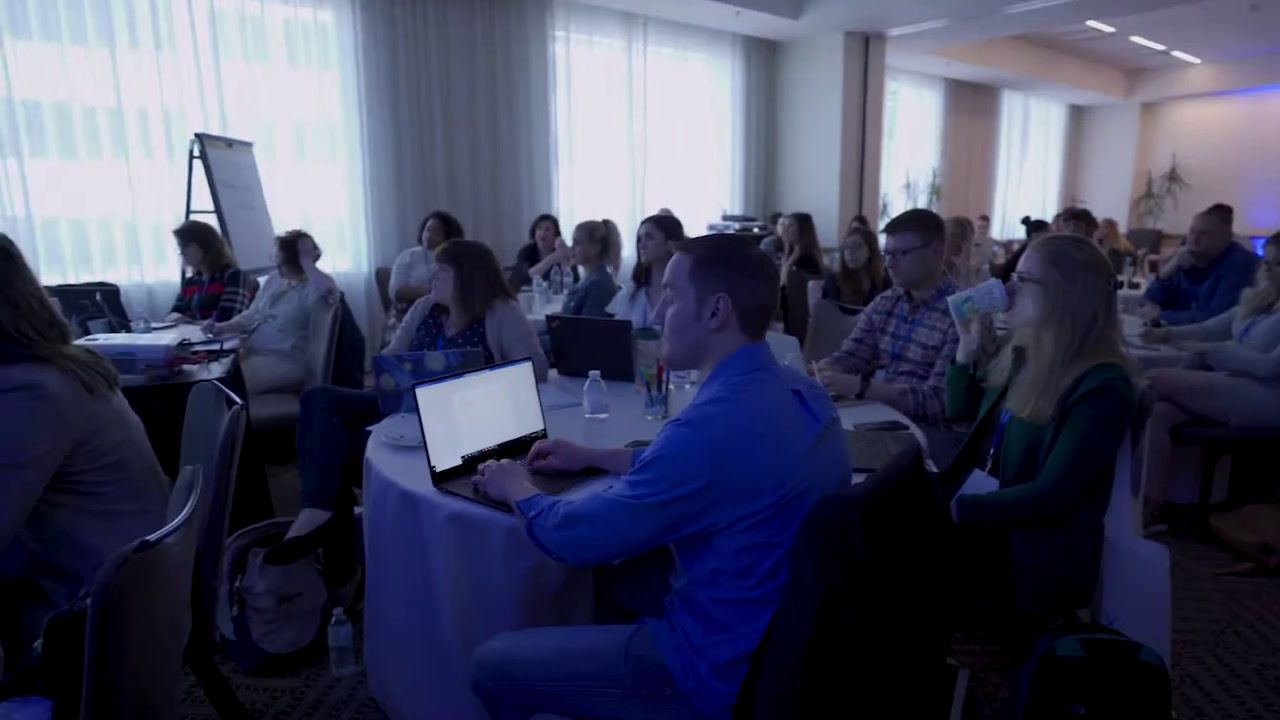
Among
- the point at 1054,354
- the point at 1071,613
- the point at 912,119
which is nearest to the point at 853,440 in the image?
the point at 1054,354

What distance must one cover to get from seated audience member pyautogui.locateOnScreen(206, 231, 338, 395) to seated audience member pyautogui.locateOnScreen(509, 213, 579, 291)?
1.75 meters

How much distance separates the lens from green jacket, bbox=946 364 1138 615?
5.63 ft

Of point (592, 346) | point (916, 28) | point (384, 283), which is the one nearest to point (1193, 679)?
point (592, 346)

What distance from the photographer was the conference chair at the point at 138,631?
112 centimetres

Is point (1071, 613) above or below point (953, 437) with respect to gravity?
below

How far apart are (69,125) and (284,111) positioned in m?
1.35

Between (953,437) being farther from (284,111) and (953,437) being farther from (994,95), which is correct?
(994,95)

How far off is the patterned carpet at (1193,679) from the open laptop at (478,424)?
90 centimetres

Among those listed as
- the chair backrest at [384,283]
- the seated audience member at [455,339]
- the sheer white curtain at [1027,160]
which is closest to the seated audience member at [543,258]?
the chair backrest at [384,283]

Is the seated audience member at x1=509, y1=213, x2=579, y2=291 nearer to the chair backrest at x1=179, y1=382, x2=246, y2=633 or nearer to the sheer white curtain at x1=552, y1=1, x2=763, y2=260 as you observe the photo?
the sheer white curtain at x1=552, y1=1, x2=763, y2=260

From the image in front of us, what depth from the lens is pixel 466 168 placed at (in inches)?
268

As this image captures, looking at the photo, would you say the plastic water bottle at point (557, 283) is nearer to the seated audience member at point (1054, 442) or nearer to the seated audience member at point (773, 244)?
the seated audience member at point (773, 244)

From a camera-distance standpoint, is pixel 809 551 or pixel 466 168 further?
pixel 466 168

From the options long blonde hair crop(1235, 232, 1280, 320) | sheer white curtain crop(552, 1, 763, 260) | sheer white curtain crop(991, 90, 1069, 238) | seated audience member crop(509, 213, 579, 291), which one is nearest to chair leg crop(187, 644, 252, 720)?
seated audience member crop(509, 213, 579, 291)
